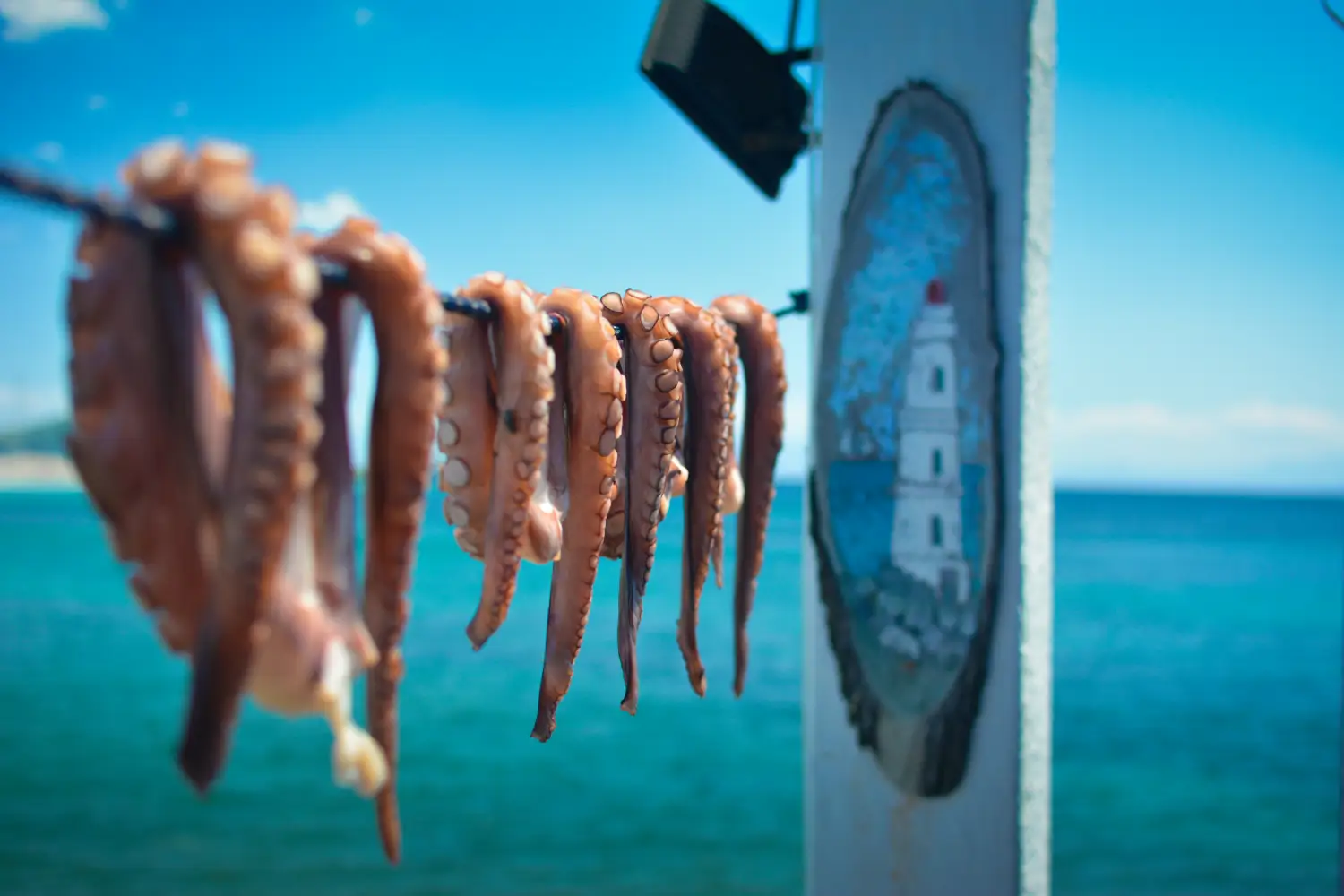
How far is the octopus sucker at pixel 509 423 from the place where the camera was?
1.17m

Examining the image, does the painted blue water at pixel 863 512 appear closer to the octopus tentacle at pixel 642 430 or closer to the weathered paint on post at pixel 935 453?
the weathered paint on post at pixel 935 453

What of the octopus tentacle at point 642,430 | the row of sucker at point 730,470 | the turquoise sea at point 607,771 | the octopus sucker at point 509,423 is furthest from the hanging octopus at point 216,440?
the turquoise sea at point 607,771

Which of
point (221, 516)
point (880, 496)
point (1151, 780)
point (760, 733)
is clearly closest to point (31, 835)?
point (760, 733)

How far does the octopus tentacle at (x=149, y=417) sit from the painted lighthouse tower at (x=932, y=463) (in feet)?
6.36

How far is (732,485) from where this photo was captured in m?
1.70

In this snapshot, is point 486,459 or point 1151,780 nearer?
point 486,459

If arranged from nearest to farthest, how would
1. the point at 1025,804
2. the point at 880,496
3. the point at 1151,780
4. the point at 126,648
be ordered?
the point at 1025,804 → the point at 880,496 → the point at 1151,780 → the point at 126,648

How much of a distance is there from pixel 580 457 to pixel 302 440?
22.9 inches

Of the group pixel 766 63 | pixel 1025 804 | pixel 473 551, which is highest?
pixel 766 63

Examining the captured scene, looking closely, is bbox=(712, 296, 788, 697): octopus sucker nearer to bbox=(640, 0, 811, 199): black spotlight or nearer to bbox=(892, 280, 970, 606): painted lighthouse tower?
bbox=(892, 280, 970, 606): painted lighthouse tower

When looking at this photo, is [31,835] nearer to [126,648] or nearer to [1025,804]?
[1025,804]

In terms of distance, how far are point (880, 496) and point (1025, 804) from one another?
85 centimetres

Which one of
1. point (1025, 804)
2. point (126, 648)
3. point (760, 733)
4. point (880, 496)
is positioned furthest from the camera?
point (126, 648)

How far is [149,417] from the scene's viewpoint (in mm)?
764
